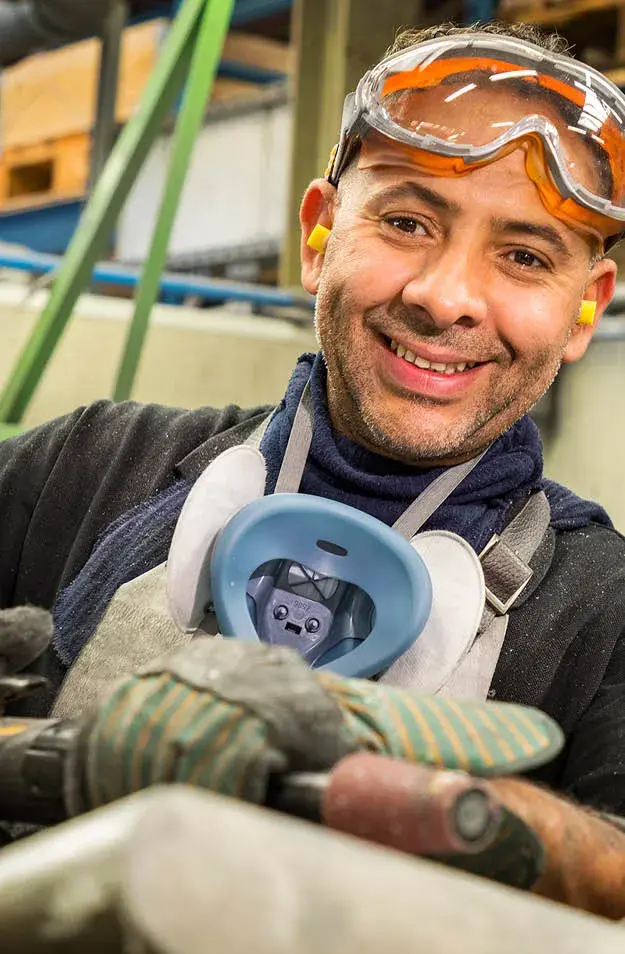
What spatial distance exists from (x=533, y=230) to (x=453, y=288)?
0.13 metres

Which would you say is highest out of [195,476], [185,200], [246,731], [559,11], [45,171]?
Answer: [559,11]

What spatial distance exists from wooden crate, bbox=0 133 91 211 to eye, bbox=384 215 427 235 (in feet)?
13.1

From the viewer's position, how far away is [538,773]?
1438 millimetres

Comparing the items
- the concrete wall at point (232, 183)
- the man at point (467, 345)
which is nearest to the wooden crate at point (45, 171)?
the concrete wall at point (232, 183)

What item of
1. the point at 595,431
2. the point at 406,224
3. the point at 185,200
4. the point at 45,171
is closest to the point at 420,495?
the point at 406,224

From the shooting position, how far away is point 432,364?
1507 millimetres

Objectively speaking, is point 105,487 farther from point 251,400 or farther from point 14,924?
point 251,400

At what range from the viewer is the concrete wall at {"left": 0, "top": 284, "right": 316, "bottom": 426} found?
3346mm

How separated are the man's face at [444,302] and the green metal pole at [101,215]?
113 centimetres

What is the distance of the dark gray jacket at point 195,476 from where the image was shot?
4.64 feet

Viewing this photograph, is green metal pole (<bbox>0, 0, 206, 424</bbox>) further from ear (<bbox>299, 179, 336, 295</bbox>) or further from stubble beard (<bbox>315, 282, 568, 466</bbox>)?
stubble beard (<bbox>315, 282, 568, 466</bbox>)

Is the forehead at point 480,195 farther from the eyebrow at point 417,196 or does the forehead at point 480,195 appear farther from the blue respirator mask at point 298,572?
the blue respirator mask at point 298,572

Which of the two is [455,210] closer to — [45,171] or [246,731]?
[246,731]

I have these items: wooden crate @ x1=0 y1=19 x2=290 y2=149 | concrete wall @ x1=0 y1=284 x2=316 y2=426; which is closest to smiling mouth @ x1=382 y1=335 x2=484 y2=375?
concrete wall @ x1=0 y1=284 x2=316 y2=426
